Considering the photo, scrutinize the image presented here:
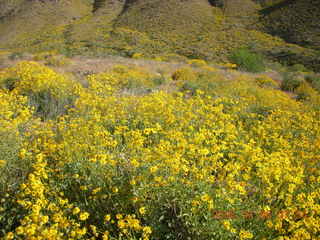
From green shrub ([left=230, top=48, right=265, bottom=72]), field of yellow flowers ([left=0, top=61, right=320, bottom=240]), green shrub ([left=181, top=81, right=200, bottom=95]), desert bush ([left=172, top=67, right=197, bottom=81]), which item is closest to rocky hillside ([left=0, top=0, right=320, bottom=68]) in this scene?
green shrub ([left=230, top=48, right=265, bottom=72])

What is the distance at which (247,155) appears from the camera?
3.85 metres

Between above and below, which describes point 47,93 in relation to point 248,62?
above

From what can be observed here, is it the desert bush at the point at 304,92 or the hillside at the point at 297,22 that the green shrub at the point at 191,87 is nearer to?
the desert bush at the point at 304,92

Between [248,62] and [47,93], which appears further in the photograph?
[248,62]

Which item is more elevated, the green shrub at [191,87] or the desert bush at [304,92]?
the green shrub at [191,87]

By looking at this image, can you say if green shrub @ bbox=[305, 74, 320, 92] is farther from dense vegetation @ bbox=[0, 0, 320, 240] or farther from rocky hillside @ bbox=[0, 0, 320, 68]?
rocky hillside @ bbox=[0, 0, 320, 68]

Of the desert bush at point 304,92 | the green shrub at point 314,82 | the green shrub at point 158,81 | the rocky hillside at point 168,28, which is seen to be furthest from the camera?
the rocky hillside at point 168,28

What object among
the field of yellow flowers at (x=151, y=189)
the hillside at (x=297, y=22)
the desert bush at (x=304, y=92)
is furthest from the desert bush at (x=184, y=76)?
A: the hillside at (x=297, y=22)

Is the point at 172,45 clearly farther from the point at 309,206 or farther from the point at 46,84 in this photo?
the point at 309,206

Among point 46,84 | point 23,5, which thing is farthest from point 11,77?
point 23,5

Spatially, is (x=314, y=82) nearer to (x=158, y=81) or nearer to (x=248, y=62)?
(x=248, y=62)

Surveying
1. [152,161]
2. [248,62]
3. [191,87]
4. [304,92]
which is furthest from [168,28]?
[152,161]

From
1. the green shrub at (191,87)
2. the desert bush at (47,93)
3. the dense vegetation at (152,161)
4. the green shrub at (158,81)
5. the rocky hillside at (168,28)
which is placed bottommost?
the rocky hillside at (168,28)

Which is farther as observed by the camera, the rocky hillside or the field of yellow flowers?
the rocky hillside
